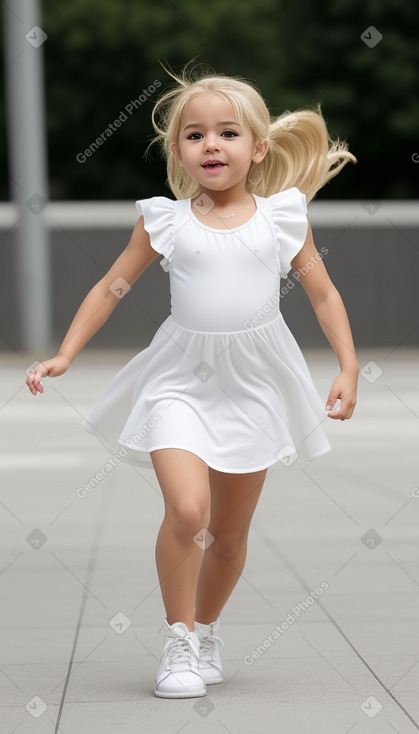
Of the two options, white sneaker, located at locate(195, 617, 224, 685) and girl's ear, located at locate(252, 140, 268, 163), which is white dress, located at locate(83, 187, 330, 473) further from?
white sneaker, located at locate(195, 617, 224, 685)

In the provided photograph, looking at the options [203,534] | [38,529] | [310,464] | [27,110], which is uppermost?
[27,110]

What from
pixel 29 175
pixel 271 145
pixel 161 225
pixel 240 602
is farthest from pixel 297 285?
pixel 161 225

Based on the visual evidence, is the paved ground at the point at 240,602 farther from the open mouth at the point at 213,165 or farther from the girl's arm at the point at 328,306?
the open mouth at the point at 213,165

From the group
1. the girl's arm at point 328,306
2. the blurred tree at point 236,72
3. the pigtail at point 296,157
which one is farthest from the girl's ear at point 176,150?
the blurred tree at point 236,72

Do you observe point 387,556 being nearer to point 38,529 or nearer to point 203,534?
point 38,529

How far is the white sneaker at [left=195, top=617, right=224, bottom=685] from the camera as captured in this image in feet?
13.9

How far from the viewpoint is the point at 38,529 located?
660 centimetres

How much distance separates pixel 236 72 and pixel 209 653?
22.5 m

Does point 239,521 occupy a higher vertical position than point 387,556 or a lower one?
lower

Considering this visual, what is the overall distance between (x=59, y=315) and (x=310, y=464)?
9502 millimetres

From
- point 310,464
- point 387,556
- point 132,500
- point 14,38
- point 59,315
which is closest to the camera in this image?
point 387,556

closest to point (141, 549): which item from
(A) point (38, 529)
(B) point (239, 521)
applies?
(A) point (38, 529)

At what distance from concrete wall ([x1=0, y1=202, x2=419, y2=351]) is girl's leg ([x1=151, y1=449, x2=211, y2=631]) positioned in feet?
41.5

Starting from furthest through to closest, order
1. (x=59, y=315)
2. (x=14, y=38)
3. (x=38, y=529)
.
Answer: (x=59, y=315) → (x=14, y=38) → (x=38, y=529)
